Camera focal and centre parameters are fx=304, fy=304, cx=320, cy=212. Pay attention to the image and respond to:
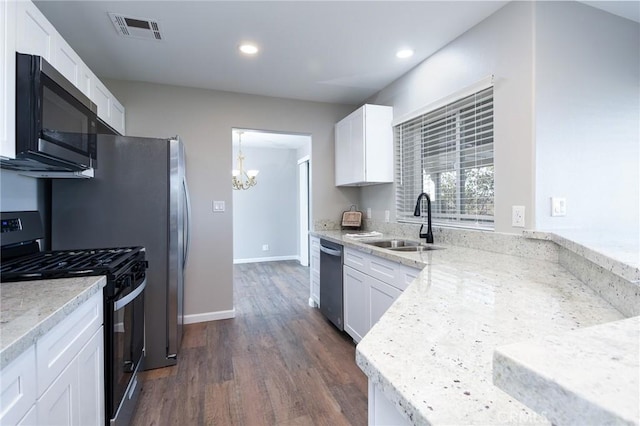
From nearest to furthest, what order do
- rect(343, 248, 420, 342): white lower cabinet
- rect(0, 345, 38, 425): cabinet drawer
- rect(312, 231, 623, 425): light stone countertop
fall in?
1. rect(312, 231, 623, 425): light stone countertop
2. rect(0, 345, 38, 425): cabinet drawer
3. rect(343, 248, 420, 342): white lower cabinet

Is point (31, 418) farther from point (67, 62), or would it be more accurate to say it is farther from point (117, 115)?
point (117, 115)

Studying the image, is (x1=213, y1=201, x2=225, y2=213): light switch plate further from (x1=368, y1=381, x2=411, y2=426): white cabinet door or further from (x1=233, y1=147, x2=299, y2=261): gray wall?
(x1=233, y1=147, x2=299, y2=261): gray wall

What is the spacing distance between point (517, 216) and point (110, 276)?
2.25m

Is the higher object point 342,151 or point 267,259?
point 342,151

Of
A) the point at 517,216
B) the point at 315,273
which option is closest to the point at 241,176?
the point at 315,273

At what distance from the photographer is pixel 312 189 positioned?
3727 mm

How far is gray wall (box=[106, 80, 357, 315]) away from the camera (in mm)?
3072

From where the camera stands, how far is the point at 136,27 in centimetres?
214

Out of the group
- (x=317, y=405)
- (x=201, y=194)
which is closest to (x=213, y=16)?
(x=201, y=194)

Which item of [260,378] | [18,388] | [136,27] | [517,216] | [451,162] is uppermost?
[136,27]

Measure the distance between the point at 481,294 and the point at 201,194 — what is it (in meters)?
2.87

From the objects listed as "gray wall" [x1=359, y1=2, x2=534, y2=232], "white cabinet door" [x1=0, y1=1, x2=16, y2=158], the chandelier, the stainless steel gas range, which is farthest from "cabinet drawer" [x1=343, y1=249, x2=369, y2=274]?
the chandelier

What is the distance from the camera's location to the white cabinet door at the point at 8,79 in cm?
120

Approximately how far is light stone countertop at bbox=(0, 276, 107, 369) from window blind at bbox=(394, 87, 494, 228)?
2.30 metres
